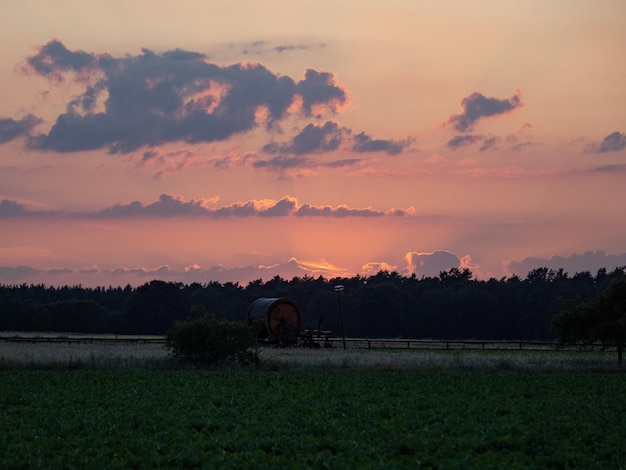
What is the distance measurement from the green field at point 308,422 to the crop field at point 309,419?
0.05 meters

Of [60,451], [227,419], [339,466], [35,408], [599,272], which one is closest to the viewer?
[339,466]

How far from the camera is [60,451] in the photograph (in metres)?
20.5

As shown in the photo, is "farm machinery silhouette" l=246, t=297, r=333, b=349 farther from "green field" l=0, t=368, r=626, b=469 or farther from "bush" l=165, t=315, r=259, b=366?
"green field" l=0, t=368, r=626, b=469

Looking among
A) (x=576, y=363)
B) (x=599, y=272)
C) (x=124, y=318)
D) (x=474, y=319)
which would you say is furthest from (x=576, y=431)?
Answer: (x=599, y=272)

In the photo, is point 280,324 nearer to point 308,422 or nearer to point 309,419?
point 309,419

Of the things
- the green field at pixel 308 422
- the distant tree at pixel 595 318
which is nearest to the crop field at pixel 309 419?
the green field at pixel 308 422

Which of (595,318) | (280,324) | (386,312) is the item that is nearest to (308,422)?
(595,318)

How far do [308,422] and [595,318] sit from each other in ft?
117

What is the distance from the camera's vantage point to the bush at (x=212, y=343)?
50.7 metres

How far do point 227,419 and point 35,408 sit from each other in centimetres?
697

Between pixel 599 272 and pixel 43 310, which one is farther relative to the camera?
pixel 599 272

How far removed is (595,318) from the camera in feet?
182

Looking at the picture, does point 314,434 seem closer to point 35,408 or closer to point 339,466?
point 339,466

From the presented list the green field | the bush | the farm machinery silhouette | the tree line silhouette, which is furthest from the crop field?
the tree line silhouette
